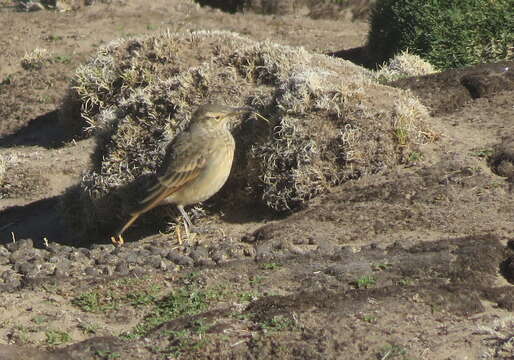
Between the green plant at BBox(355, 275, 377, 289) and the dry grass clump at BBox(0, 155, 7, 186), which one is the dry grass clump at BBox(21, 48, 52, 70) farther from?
the green plant at BBox(355, 275, 377, 289)

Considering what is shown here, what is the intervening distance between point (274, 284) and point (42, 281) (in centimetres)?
216

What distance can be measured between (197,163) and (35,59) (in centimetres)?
979

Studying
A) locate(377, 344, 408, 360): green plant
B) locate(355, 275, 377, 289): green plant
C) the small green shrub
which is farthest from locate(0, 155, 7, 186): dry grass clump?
locate(377, 344, 408, 360): green plant

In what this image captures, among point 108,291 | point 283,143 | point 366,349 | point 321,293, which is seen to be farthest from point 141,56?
point 366,349

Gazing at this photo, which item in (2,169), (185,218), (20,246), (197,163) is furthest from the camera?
(2,169)

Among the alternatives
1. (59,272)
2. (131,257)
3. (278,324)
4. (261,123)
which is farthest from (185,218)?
(278,324)

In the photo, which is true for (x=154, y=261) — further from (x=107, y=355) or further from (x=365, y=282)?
(x=365, y=282)

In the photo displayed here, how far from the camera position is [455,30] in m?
14.7

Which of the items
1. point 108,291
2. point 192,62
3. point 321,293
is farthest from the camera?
point 192,62

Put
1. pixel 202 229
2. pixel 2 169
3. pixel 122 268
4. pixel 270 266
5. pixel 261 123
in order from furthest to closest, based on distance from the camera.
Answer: pixel 2 169 < pixel 261 123 < pixel 202 229 < pixel 122 268 < pixel 270 266

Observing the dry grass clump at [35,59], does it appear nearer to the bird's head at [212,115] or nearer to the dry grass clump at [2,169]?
the dry grass clump at [2,169]

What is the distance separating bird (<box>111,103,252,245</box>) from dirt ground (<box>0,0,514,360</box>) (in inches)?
17.9

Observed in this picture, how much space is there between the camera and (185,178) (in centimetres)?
956

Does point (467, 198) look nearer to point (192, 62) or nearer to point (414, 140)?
point (414, 140)
